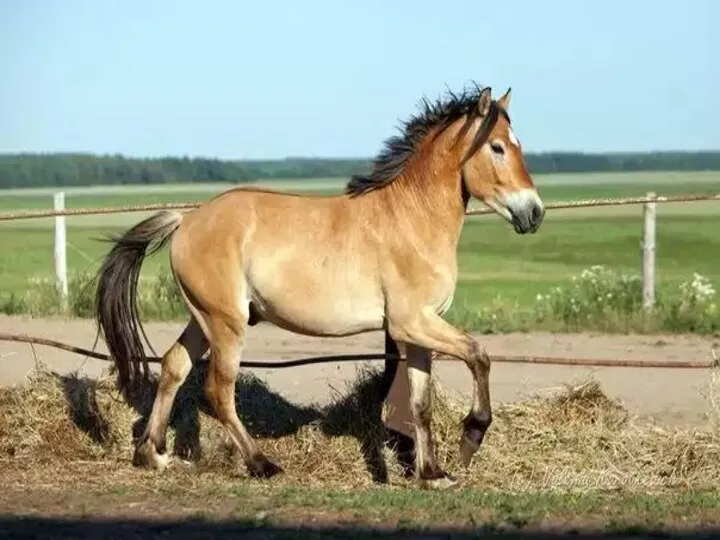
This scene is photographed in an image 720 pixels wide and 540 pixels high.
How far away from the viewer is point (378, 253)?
366 inches

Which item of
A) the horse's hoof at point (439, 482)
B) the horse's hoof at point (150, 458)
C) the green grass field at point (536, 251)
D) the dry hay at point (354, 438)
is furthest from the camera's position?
the green grass field at point (536, 251)

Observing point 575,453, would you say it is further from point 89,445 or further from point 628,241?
point 628,241

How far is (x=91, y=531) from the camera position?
7613 mm

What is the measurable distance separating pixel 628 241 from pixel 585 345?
29.0 meters

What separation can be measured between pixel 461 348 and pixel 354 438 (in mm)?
1485

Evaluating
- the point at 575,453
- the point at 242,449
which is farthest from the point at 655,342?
the point at 242,449

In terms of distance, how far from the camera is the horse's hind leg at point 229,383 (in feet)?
A: 31.0

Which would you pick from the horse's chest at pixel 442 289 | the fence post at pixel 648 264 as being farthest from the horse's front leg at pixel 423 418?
the fence post at pixel 648 264

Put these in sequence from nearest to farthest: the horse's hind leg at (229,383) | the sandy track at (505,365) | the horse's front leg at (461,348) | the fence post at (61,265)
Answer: the horse's front leg at (461,348)
the horse's hind leg at (229,383)
the sandy track at (505,365)
the fence post at (61,265)

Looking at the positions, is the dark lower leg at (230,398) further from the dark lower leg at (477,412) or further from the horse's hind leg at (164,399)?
the dark lower leg at (477,412)

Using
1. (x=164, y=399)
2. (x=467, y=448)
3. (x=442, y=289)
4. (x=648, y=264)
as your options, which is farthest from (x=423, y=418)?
(x=648, y=264)

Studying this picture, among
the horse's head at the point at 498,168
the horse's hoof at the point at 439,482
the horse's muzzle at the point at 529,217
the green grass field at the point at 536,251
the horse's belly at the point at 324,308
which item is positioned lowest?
the green grass field at the point at 536,251

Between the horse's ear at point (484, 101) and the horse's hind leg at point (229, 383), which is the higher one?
the horse's ear at point (484, 101)

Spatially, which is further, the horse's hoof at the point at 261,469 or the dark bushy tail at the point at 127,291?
the dark bushy tail at the point at 127,291
